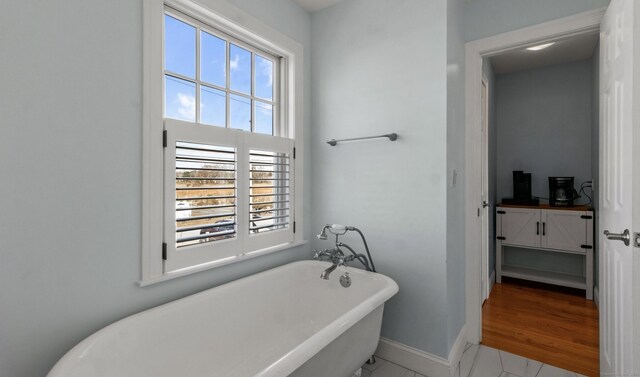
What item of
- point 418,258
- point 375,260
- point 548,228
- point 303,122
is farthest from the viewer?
point 548,228

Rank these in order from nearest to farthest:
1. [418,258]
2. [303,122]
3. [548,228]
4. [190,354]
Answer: [190,354], [418,258], [303,122], [548,228]

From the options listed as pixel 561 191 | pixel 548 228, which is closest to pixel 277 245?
pixel 548 228

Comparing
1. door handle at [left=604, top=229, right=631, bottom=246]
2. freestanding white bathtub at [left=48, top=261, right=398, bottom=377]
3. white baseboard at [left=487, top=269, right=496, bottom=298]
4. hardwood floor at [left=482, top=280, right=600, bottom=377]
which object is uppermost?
door handle at [left=604, top=229, right=631, bottom=246]

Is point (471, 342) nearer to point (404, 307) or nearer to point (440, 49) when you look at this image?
point (404, 307)

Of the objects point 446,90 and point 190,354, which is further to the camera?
point 446,90

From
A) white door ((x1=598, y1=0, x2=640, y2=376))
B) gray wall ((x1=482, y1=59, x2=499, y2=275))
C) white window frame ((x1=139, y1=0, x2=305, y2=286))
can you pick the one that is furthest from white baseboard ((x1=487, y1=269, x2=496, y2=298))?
white window frame ((x1=139, y1=0, x2=305, y2=286))

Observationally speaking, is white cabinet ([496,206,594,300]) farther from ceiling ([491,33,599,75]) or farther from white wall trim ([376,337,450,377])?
white wall trim ([376,337,450,377])

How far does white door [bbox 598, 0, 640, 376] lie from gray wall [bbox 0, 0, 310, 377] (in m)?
2.10

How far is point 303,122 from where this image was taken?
8.00 feet

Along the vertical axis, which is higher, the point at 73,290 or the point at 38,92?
the point at 38,92

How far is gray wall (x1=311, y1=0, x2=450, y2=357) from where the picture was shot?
194cm

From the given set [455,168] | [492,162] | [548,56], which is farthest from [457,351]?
[548,56]

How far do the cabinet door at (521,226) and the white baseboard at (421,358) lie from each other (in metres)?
1.78

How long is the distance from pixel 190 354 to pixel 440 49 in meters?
2.17
